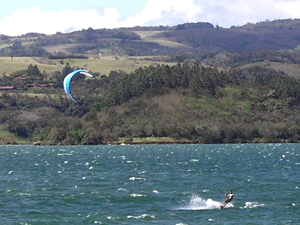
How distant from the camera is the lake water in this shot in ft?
130

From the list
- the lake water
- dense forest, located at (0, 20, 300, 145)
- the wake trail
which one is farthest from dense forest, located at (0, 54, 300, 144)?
the wake trail

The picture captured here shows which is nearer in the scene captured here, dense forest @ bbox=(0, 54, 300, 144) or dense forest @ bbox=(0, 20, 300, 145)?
dense forest @ bbox=(0, 20, 300, 145)

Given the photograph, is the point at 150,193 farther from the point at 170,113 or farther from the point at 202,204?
the point at 170,113

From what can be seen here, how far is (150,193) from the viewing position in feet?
160

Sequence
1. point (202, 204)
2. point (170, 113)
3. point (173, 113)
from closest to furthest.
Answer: point (202, 204), point (170, 113), point (173, 113)

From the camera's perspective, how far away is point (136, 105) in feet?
530

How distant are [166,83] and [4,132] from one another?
36353mm

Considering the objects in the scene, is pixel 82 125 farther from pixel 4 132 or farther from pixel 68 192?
pixel 68 192

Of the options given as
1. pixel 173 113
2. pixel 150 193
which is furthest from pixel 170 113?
pixel 150 193

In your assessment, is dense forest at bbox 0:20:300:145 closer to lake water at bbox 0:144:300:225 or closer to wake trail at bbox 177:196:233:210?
lake water at bbox 0:144:300:225

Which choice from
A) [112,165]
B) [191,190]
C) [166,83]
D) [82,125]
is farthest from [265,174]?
[166,83]

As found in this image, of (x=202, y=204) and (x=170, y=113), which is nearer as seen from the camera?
(x=202, y=204)

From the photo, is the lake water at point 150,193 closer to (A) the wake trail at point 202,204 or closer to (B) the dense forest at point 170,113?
(A) the wake trail at point 202,204

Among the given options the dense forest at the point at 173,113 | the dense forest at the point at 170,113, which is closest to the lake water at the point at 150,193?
the dense forest at the point at 170,113
